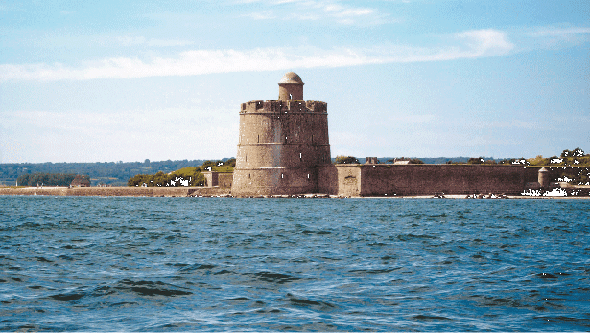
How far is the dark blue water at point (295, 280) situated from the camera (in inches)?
298

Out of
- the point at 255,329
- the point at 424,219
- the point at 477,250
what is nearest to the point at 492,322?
the point at 255,329

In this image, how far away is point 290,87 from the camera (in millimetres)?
43844

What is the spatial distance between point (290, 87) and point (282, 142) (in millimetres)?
3850

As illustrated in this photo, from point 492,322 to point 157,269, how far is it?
589 cm

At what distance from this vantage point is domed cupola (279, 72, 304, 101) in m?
43.8

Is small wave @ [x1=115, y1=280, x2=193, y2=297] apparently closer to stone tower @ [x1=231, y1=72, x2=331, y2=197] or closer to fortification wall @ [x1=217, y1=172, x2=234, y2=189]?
stone tower @ [x1=231, y1=72, x2=331, y2=197]

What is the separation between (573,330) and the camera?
23.7 feet

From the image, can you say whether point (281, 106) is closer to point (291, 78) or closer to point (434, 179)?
point (291, 78)

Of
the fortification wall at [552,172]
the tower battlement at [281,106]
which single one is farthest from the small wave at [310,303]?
the fortification wall at [552,172]

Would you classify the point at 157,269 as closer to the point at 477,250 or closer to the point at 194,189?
the point at 477,250

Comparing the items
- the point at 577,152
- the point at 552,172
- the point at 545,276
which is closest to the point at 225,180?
the point at 552,172

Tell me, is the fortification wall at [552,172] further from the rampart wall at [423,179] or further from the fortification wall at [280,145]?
the fortification wall at [280,145]

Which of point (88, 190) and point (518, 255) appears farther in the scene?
point (88, 190)

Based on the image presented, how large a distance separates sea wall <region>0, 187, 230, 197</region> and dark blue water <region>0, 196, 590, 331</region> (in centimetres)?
2793
